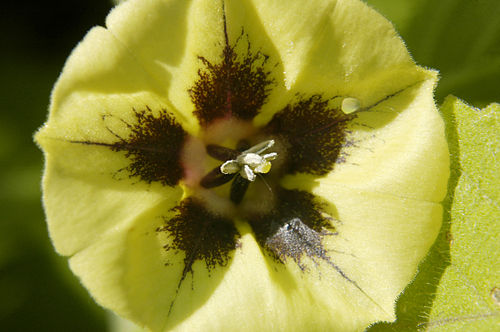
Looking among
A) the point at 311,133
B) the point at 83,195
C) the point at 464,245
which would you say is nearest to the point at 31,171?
the point at 83,195

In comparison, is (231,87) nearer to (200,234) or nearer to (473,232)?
(200,234)


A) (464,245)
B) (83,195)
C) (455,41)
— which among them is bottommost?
(464,245)

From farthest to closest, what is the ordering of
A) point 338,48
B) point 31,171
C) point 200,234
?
point 31,171 < point 200,234 < point 338,48

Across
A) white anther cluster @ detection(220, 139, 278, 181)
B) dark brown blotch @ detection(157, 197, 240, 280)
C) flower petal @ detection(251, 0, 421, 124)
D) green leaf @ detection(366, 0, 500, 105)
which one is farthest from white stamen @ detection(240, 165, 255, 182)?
green leaf @ detection(366, 0, 500, 105)

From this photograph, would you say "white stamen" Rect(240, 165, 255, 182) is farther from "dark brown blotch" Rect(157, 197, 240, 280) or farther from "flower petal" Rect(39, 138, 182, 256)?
"flower petal" Rect(39, 138, 182, 256)

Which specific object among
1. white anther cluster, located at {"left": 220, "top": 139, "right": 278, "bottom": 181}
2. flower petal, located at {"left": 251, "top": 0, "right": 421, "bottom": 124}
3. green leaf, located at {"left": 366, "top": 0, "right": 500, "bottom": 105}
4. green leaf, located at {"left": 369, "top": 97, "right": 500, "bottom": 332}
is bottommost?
green leaf, located at {"left": 369, "top": 97, "right": 500, "bottom": 332}

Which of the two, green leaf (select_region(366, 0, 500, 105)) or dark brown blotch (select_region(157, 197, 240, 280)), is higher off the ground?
dark brown blotch (select_region(157, 197, 240, 280))
